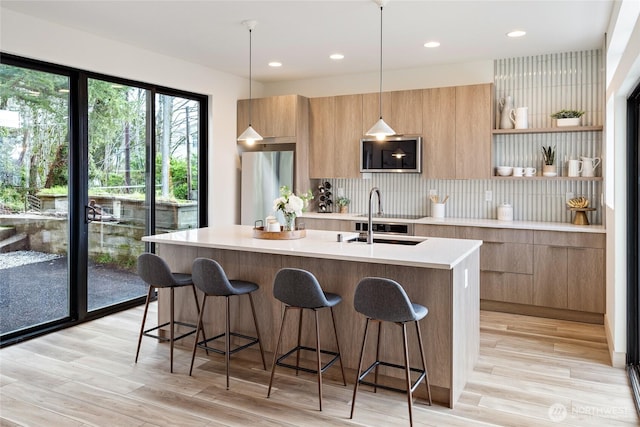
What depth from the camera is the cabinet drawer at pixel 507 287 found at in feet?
15.6

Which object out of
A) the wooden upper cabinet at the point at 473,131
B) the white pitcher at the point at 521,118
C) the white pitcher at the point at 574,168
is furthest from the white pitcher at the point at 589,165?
the wooden upper cabinet at the point at 473,131

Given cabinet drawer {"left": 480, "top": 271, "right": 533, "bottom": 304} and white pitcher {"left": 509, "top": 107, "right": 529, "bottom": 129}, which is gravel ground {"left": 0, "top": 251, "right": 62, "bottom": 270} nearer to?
cabinet drawer {"left": 480, "top": 271, "right": 533, "bottom": 304}

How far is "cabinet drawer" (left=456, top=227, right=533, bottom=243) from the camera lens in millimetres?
4738

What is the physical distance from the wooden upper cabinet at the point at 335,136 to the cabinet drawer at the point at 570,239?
2197mm

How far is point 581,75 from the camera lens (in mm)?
5020

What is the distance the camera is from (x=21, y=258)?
162 inches

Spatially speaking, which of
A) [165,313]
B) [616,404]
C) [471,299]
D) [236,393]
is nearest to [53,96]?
[165,313]

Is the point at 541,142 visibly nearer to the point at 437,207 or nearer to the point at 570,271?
the point at 437,207

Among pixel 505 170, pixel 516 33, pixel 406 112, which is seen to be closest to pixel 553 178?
pixel 505 170

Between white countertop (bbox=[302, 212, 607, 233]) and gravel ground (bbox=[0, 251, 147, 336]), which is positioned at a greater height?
white countertop (bbox=[302, 212, 607, 233])

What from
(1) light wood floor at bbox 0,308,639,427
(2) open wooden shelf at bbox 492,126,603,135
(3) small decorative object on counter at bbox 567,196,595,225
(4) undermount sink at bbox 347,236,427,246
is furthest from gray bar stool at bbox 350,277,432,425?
(2) open wooden shelf at bbox 492,126,603,135

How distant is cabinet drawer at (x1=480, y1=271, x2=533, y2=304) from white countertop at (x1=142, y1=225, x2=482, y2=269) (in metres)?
1.57

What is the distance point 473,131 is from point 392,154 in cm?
92

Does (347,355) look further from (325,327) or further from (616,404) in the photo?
(616,404)
